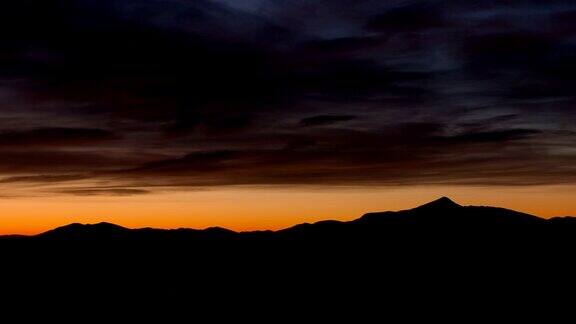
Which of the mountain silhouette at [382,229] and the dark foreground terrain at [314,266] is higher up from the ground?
the mountain silhouette at [382,229]

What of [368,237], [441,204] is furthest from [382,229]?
[441,204]

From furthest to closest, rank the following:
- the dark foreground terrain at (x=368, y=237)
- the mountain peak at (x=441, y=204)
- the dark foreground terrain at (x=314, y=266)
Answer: the mountain peak at (x=441, y=204)
the dark foreground terrain at (x=368, y=237)
the dark foreground terrain at (x=314, y=266)

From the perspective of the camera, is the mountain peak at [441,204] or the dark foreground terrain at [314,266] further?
the mountain peak at [441,204]

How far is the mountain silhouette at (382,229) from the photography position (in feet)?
399

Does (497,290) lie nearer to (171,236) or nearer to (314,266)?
(314,266)

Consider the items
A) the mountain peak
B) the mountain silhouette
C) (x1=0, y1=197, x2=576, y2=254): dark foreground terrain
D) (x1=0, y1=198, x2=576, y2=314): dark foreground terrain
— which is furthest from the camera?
the mountain peak

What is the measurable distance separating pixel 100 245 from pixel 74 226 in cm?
2329

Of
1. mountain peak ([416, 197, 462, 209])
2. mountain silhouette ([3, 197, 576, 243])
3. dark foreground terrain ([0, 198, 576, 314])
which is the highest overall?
mountain peak ([416, 197, 462, 209])

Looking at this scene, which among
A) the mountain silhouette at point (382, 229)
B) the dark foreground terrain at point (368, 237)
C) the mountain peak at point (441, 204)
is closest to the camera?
the dark foreground terrain at point (368, 237)

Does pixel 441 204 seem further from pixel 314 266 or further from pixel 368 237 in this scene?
pixel 314 266

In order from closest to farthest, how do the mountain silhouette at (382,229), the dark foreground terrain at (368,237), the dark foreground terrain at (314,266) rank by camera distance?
1. the dark foreground terrain at (314,266)
2. the dark foreground terrain at (368,237)
3. the mountain silhouette at (382,229)

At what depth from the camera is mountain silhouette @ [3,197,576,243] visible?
122 m

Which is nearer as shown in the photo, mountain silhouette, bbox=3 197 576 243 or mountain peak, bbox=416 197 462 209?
mountain silhouette, bbox=3 197 576 243

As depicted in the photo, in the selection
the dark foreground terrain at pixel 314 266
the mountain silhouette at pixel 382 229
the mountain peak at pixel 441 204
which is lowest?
the dark foreground terrain at pixel 314 266
